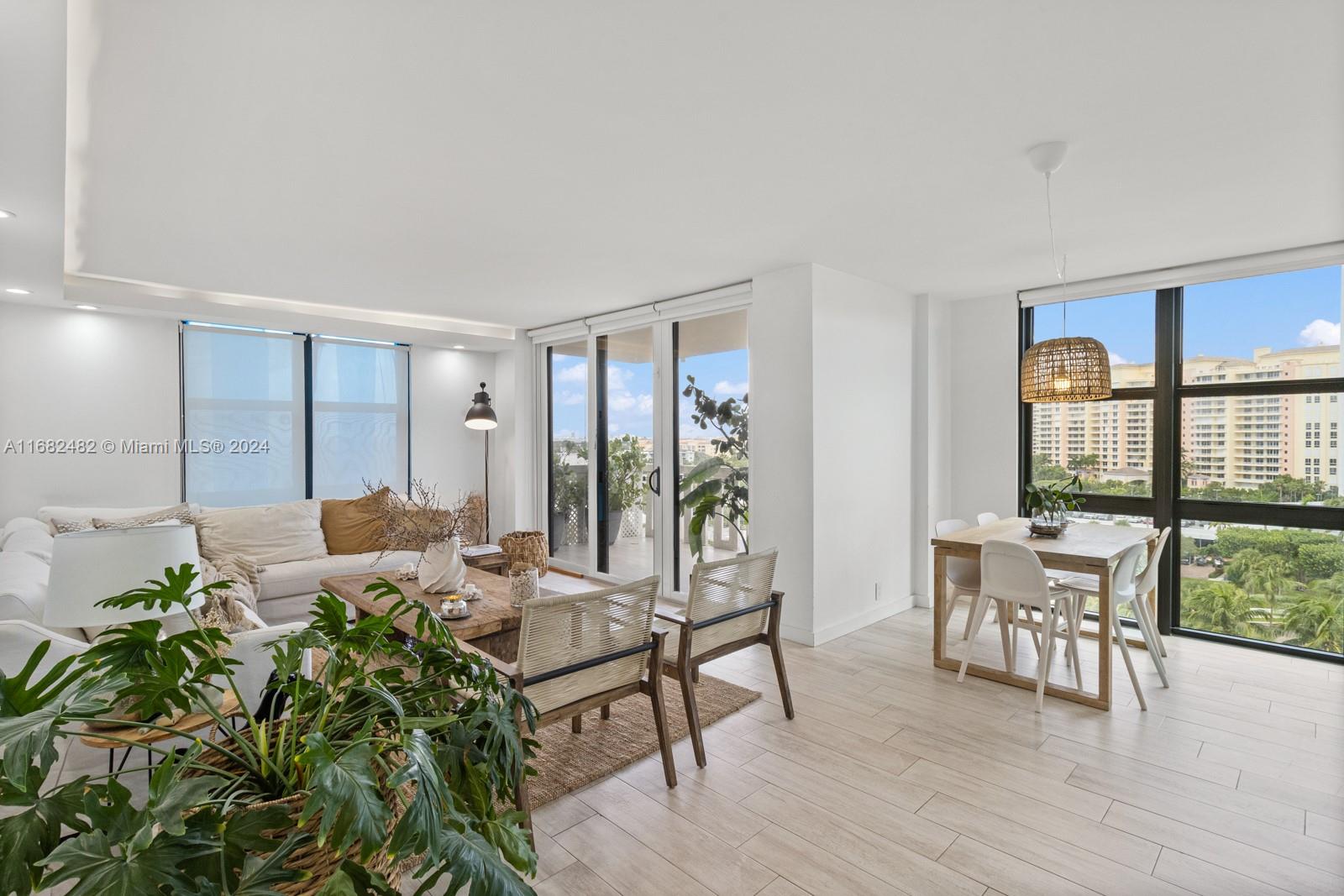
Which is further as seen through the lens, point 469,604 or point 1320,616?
point 1320,616

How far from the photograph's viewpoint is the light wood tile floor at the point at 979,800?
2.00 meters

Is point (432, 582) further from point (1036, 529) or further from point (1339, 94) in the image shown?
point (1339, 94)

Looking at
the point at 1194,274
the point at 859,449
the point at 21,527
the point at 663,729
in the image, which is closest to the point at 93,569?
the point at 663,729

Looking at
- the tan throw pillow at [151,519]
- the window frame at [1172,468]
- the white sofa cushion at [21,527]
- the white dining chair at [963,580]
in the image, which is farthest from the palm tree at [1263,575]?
the white sofa cushion at [21,527]

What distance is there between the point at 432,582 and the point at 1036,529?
11.1ft

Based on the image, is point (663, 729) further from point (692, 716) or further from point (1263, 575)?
point (1263, 575)

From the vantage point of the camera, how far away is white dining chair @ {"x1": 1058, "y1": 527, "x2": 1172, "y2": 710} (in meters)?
3.26

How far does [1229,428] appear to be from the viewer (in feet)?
13.6

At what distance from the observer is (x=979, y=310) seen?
506 centimetres

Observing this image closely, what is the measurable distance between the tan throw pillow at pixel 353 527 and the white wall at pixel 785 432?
2961 mm

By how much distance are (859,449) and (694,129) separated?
2.74 meters

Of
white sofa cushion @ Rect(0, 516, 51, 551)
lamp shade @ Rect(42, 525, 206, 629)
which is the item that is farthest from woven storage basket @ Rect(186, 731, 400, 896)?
white sofa cushion @ Rect(0, 516, 51, 551)

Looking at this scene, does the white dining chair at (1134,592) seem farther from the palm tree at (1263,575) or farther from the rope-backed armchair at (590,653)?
the rope-backed armchair at (590,653)

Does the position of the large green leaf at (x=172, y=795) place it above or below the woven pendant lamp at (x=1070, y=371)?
below
